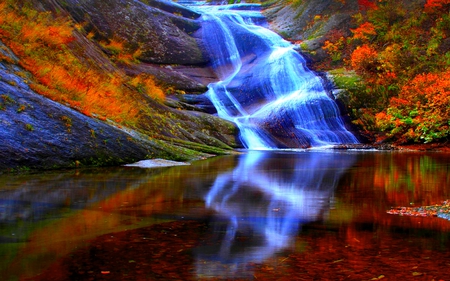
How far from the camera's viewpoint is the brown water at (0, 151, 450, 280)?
360 centimetres

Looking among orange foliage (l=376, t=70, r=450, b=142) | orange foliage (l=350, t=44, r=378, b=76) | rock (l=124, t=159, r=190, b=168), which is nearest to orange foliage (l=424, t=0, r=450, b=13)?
orange foliage (l=350, t=44, r=378, b=76)

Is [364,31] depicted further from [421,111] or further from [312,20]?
[421,111]

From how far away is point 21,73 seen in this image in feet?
38.9

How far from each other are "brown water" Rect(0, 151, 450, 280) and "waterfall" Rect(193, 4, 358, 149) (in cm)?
1569

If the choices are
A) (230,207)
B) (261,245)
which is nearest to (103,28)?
(230,207)

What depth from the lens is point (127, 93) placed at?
669 inches

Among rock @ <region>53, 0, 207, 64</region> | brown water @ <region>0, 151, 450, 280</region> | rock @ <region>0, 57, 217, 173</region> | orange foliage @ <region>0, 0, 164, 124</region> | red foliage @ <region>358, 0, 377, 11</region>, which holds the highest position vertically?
red foliage @ <region>358, 0, 377, 11</region>

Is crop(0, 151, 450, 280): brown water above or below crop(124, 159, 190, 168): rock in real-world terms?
below

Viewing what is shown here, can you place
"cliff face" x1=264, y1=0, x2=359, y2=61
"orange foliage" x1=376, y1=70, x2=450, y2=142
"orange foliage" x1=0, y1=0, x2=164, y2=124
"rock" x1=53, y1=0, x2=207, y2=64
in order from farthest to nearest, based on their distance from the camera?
"cliff face" x1=264, y1=0, x2=359, y2=61
"rock" x1=53, y1=0, x2=207, y2=64
"orange foliage" x1=376, y1=70, x2=450, y2=142
"orange foliage" x1=0, y1=0, x2=164, y2=124

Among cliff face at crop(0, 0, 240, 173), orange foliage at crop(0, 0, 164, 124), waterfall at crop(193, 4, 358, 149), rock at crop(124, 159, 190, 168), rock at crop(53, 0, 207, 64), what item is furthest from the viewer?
rock at crop(53, 0, 207, 64)

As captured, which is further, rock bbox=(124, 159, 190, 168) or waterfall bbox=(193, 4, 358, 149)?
waterfall bbox=(193, 4, 358, 149)

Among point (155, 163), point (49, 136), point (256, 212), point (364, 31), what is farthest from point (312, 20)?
point (256, 212)

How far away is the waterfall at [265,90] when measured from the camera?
81.0ft

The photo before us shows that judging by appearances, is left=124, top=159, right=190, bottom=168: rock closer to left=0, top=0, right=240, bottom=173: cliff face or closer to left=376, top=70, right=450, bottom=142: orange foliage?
left=0, top=0, right=240, bottom=173: cliff face
